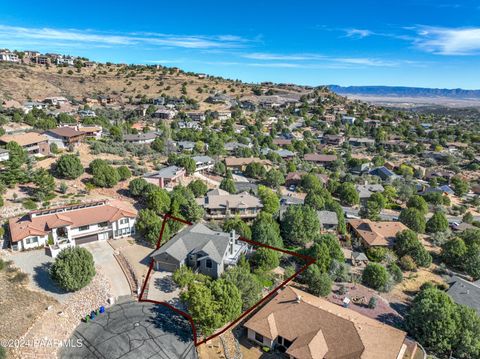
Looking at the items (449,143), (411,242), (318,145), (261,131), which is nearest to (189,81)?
(261,131)

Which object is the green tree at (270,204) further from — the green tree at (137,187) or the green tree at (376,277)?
the green tree at (137,187)

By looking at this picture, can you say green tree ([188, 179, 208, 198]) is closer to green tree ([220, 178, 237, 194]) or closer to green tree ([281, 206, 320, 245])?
green tree ([220, 178, 237, 194])

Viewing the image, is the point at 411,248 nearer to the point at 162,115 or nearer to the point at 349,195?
the point at 349,195

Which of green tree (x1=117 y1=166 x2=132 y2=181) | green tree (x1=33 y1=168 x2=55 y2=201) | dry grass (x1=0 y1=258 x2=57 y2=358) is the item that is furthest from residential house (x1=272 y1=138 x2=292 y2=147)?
dry grass (x1=0 y1=258 x2=57 y2=358)

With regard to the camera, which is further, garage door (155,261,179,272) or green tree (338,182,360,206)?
green tree (338,182,360,206)

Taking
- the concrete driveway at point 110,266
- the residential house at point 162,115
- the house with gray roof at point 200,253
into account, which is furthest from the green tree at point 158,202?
the residential house at point 162,115

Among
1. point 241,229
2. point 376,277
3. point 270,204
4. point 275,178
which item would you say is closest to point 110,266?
point 241,229
